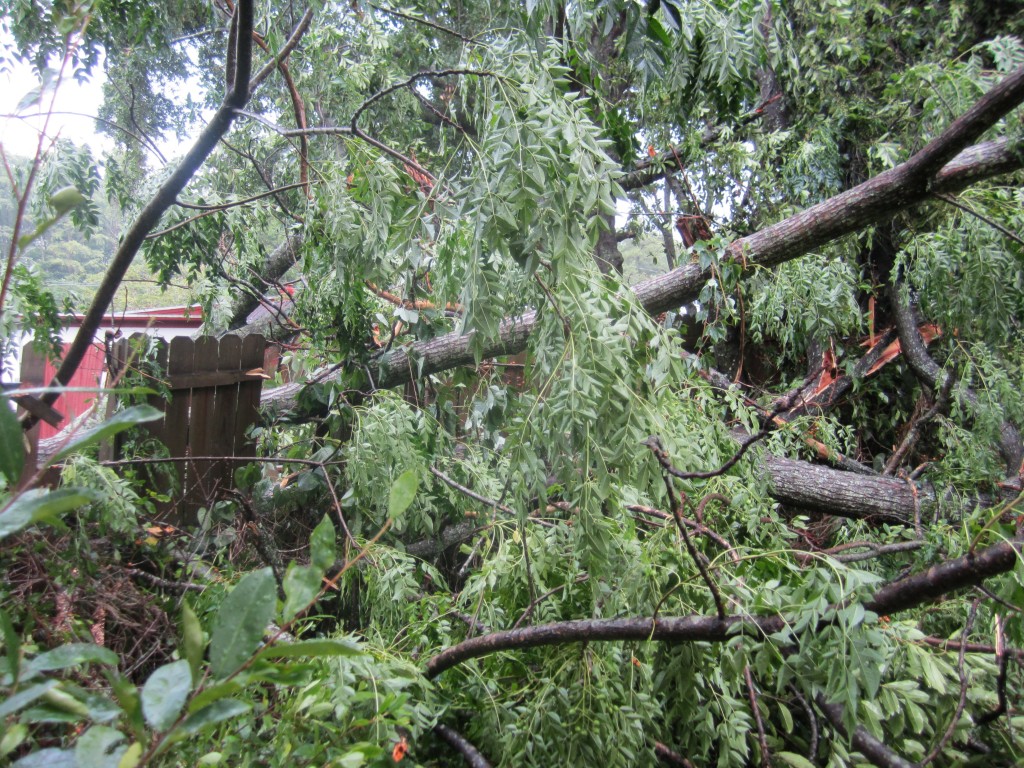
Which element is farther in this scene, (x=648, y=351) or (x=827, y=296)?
(x=827, y=296)

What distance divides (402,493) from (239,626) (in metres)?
0.17

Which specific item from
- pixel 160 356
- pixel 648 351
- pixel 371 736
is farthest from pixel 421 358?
pixel 371 736

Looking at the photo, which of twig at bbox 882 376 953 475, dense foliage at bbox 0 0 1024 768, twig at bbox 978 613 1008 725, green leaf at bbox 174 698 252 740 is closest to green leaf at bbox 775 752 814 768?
dense foliage at bbox 0 0 1024 768

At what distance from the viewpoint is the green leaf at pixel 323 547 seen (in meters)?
0.52

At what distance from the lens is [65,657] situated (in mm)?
492

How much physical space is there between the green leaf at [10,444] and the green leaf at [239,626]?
179 mm

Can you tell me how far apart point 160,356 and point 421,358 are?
3.53 feet

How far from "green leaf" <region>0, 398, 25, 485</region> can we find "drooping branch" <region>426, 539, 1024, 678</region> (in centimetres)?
99

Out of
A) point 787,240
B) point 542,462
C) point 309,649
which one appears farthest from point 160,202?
point 787,240

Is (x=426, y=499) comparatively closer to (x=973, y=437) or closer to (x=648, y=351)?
(x=648, y=351)

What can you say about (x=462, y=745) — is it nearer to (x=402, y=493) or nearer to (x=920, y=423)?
(x=402, y=493)

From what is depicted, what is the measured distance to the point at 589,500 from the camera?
1.32 metres

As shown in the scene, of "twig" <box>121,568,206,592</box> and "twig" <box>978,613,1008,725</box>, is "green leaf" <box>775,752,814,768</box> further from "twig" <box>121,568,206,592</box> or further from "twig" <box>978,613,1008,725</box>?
"twig" <box>121,568,206,592</box>

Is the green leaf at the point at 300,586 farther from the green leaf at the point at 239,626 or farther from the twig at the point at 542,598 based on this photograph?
the twig at the point at 542,598
